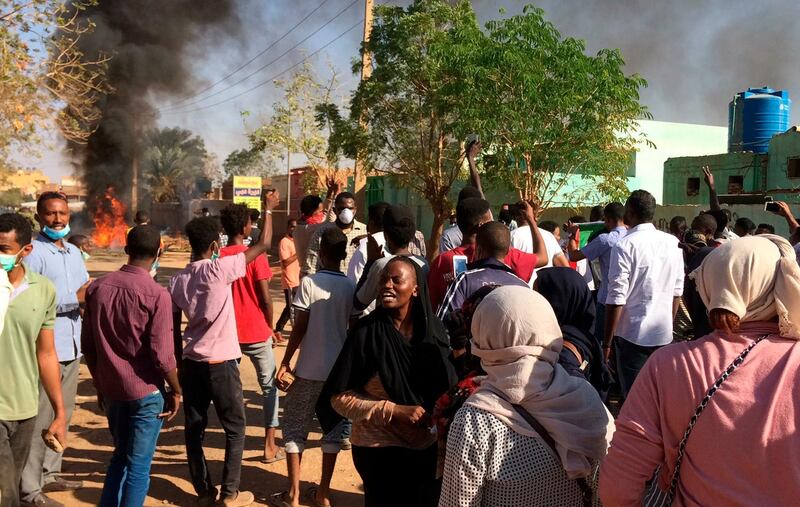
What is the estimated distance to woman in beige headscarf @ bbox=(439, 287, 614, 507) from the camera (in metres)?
2.20

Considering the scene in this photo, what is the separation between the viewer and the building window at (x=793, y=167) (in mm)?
18531

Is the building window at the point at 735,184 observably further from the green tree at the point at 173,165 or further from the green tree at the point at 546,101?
the green tree at the point at 173,165

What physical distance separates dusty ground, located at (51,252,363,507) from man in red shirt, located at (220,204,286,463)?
0.31 meters

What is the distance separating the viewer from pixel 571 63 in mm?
12422

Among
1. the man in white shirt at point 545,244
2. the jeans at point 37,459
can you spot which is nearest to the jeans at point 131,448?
the jeans at point 37,459

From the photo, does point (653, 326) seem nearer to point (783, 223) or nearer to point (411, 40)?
point (783, 223)

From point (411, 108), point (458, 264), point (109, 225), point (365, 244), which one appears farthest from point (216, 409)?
point (109, 225)

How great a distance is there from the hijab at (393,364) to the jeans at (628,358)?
2.35m

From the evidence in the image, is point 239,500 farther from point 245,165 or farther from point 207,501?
point 245,165

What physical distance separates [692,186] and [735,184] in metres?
1.60

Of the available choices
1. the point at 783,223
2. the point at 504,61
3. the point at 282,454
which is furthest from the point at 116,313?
the point at 783,223

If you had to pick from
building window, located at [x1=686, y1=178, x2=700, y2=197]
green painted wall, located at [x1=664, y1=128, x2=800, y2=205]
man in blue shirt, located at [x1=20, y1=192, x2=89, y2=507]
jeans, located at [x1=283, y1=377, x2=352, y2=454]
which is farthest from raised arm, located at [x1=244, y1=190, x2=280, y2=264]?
building window, located at [x1=686, y1=178, x2=700, y2=197]

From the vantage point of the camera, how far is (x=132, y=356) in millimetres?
3826

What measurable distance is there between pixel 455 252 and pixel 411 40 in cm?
1374
